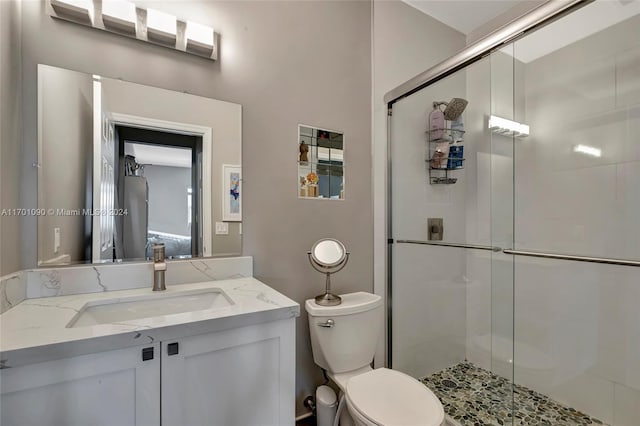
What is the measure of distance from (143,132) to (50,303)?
0.73m

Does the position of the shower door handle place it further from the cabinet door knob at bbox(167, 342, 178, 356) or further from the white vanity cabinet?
the cabinet door knob at bbox(167, 342, 178, 356)

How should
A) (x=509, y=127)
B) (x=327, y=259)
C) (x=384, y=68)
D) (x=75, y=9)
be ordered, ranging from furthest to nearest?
1. (x=384, y=68)
2. (x=509, y=127)
3. (x=327, y=259)
4. (x=75, y=9)

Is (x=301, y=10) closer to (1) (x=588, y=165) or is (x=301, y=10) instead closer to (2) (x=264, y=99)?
(2) (x=264, y=99)

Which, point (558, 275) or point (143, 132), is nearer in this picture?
point (143, 132)

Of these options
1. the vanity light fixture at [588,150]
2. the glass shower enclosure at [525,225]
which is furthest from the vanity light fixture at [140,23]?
the vanity light fixture at [588,150]

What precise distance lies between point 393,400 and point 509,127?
165 cm

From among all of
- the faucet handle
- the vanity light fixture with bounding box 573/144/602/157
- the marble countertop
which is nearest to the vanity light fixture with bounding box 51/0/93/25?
the faucet handle

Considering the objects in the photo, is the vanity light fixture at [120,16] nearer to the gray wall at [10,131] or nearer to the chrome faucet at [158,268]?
the gray wall at [10,131]

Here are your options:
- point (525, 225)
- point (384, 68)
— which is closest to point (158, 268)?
point (384, 68)

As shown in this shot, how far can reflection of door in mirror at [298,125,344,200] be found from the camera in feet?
5.32

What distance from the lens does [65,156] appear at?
1112 millimetres

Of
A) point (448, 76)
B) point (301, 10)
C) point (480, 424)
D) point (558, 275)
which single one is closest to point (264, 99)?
point (301, 10)

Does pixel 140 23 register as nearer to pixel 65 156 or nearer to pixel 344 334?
pixel 65 156

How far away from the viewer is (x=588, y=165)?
161cm
